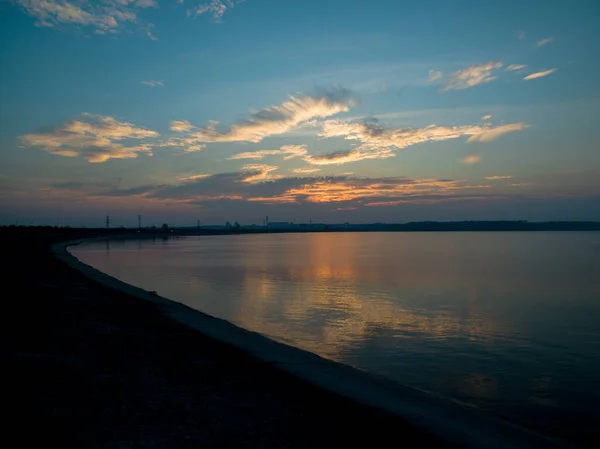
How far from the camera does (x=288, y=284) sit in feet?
120

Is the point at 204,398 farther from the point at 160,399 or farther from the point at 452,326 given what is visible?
the point at 452,326

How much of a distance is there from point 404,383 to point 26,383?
8.84 m

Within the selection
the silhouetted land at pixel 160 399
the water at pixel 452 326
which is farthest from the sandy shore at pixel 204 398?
the water at pixel 452 326

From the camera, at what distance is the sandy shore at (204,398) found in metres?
7.79

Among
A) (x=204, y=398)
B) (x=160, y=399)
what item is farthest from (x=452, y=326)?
(x=160, y=399)

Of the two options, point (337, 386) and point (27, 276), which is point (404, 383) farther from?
point (27, 276)

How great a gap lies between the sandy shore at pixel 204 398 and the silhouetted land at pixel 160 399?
0.02 metres

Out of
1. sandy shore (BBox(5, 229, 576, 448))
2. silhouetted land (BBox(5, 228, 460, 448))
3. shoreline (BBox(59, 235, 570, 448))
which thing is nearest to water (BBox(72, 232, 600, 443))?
shoreline (BBox(59, 235, 570, 448))

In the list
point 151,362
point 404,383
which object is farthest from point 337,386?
point 151,362

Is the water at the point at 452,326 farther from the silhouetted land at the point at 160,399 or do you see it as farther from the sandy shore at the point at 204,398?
the silhouetted land at the point at 160,399

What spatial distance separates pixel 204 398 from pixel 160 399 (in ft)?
2.70

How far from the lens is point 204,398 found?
31.0ft

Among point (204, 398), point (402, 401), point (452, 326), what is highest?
point (204, 398)

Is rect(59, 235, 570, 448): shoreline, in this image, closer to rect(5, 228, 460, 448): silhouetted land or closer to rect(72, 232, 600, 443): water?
rect(5, 228, 460, 448): silhouetted land
